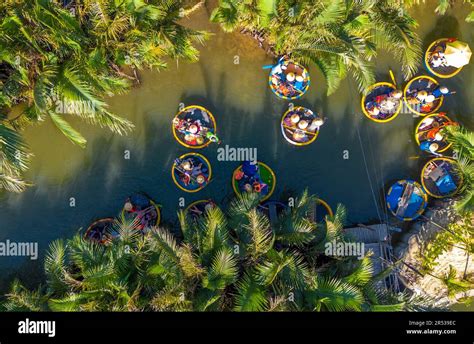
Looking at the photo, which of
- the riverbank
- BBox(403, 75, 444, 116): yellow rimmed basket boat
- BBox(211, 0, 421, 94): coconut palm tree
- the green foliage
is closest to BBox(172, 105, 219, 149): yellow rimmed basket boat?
the green foliage

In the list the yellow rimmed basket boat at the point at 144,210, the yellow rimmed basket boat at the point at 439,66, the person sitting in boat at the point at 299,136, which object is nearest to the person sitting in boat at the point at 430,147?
the yellow rimmed basket boat at the point at 439,66

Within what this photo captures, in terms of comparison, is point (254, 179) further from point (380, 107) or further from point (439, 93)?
point (439, 93)

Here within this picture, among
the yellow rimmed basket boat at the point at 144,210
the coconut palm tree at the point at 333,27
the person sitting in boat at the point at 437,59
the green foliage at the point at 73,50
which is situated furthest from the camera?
the person sitting in boat at the point at 437,59

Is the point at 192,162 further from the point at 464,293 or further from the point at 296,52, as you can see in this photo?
the point at 464,293

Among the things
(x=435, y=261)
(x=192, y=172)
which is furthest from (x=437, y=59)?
(x=192, y=172)

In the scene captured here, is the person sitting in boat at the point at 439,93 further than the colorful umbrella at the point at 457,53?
Yes

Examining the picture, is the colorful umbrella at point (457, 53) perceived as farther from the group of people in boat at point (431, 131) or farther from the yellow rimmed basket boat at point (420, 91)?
the group of people in boat at point (431, 131)

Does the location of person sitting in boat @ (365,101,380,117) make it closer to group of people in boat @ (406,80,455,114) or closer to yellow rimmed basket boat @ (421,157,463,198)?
group of people in boat @ (406,80,455,114)
